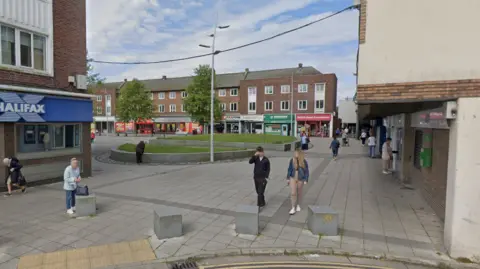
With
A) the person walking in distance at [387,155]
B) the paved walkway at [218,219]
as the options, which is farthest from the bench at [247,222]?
the person walking in distance at [387,155]

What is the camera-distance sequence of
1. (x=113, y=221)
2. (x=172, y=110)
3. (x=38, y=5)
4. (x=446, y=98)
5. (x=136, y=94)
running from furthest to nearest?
1. (x=172, y=110)
2. (x=136, y=94)
3. (x=38, y=5)
4. (x=113, y=221)
5. (x=446, y=98)

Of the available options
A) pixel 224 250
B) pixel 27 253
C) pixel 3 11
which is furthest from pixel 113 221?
pixel 3 11

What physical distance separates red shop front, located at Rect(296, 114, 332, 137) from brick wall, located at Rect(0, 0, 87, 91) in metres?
34.4

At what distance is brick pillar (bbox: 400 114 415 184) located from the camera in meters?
10.1

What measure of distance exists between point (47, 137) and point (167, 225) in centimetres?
815

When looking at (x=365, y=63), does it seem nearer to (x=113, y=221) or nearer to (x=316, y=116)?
(x=113, y=221)

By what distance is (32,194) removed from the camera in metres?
8.63

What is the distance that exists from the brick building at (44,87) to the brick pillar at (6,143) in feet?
0.08

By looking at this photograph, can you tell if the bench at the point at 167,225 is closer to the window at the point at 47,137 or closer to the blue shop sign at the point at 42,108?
the blue shop sign at the point at 42,108

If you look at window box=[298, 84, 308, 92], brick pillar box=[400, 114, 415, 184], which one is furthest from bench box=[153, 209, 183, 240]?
window box=[298, 84, 308, 92]

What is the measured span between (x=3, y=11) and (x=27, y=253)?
321 inches

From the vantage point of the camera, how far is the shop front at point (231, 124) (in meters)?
48.6

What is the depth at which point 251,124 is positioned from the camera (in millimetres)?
47500

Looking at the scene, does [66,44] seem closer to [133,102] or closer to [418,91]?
[418,91]
